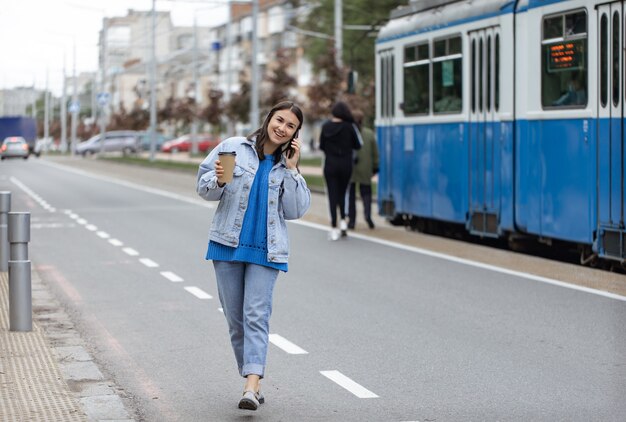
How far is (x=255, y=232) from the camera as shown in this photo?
24.3 ft

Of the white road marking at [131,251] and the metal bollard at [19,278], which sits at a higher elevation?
the metal bollard at [19,278]

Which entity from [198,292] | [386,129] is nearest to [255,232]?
[198,292]

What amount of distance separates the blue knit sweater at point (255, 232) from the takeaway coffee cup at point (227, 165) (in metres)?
0.29

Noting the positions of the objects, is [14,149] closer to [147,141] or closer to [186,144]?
[186,144]

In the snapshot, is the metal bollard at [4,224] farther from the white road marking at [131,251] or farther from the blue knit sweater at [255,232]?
the blue knit sweater at [255,232]

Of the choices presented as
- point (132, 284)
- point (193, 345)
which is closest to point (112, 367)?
point (193, 345)

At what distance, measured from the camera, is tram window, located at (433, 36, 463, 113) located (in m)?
18.1

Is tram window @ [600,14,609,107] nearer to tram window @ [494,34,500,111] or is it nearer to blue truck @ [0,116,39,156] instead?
tram window @ [494,34,500,111]

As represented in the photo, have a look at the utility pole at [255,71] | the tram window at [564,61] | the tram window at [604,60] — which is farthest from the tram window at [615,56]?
the utility pole at [255,71]

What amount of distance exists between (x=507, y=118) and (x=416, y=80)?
352cm

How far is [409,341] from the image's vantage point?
10.0m

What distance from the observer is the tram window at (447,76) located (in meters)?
18.1

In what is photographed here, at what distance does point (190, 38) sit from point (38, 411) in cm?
16535

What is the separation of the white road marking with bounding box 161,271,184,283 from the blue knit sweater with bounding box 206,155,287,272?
22.4 ft
